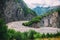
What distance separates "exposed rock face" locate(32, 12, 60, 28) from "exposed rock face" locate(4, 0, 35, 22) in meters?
1.03

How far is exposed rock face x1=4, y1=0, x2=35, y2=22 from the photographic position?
17.5ft

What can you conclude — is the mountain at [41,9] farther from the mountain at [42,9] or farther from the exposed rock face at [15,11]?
the exposed rock face at [15,11]

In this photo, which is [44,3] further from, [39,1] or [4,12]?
[4,12]

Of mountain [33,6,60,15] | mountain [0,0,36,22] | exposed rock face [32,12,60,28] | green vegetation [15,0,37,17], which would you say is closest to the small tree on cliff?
exposed rock face [32,12,60,28]

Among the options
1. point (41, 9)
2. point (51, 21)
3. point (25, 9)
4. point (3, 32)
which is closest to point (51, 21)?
point (51, 21)

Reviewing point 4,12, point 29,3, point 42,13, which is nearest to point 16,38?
point 42,13

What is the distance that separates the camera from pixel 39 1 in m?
4.62

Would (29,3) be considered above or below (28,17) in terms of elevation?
above

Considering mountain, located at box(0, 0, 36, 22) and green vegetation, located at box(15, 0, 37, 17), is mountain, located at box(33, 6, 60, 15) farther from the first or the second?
mountain, located at box(0, 0, 36, 22)

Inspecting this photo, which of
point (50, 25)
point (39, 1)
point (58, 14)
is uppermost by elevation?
point (39, 1)

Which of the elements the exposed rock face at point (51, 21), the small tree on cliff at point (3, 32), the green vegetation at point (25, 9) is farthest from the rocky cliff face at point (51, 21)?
the small tree on cliff at point (3, 32)

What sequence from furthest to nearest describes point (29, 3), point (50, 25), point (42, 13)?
1. point (29, 3)
2. point (42, 13)
3. point (50, 25)

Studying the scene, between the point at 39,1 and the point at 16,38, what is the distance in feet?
12.8

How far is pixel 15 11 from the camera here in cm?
554
